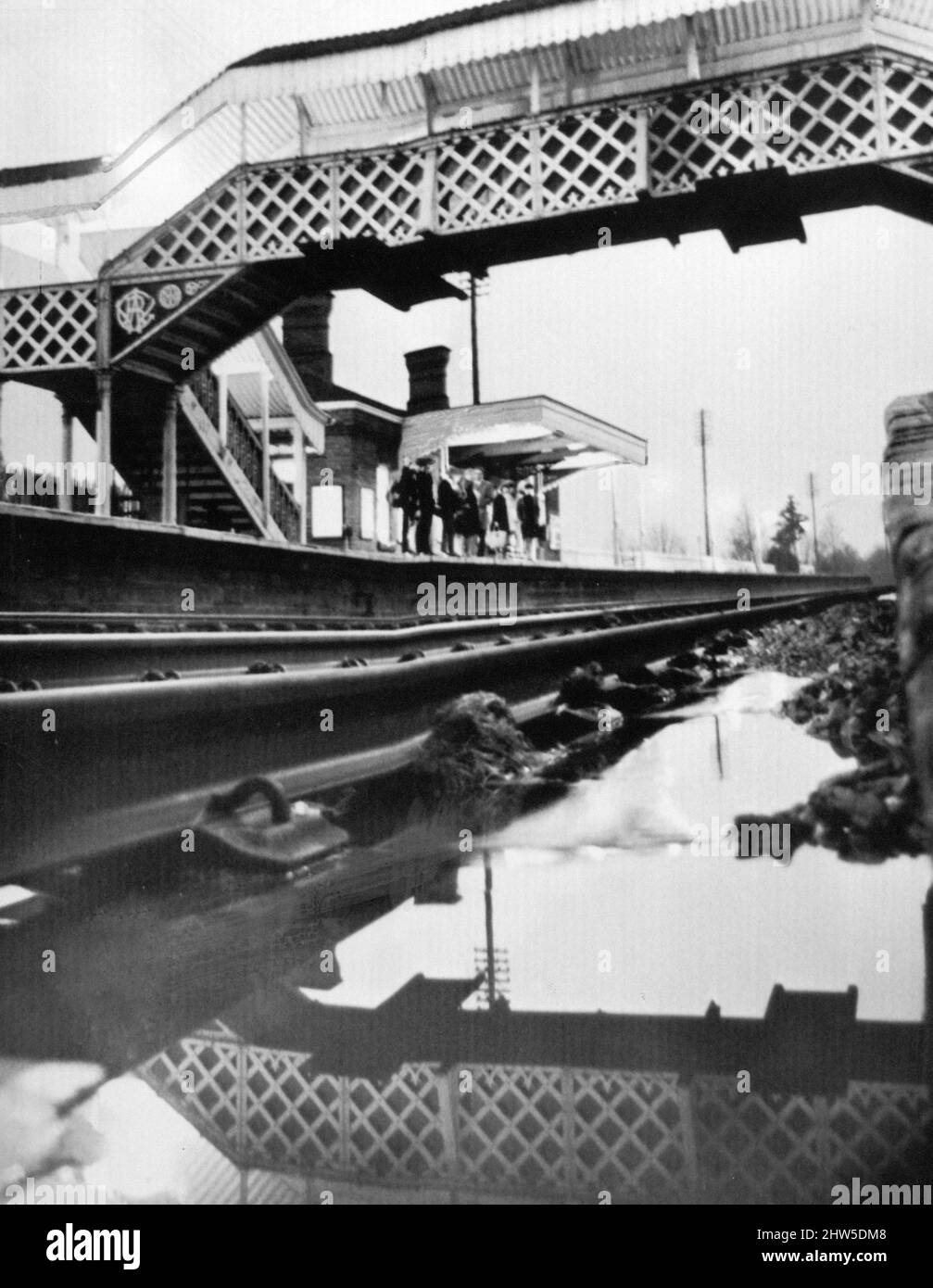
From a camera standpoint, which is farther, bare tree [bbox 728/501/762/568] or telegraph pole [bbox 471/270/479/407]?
telegraph pole [bbox 471/270/479/407]

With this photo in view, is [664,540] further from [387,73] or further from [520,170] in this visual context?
[387,73]

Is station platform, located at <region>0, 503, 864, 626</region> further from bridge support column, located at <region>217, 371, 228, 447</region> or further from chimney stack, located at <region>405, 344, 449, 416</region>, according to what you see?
bridge support column, located at <region>217, 371, 228, 447</region>

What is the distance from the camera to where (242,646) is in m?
1.98

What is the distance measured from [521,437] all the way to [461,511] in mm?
193

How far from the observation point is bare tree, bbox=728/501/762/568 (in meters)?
1.84

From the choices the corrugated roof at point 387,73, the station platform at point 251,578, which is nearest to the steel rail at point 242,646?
the station platform at point 251,578

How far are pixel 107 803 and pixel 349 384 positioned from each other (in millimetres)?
976

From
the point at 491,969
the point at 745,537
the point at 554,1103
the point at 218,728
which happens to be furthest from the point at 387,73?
the point at 554,1103

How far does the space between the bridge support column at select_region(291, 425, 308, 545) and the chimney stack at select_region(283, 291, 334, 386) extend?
0.43 feet

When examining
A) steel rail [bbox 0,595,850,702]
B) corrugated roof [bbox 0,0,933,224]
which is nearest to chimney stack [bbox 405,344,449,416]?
steel rail [bbox 0,595,850,702]

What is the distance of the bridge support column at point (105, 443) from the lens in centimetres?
228

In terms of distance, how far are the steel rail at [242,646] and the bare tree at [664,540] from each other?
114 mm
